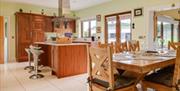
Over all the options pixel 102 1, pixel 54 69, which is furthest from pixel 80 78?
pixel 102 1

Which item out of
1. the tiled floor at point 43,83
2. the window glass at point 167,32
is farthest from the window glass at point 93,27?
the tiled floor at point 43,83

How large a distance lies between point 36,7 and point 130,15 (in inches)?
169

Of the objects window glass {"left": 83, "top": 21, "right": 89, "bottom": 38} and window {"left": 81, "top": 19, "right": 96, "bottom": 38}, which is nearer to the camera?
window {"left": 81, "top": 19, "right": 96, "bottom": 38}

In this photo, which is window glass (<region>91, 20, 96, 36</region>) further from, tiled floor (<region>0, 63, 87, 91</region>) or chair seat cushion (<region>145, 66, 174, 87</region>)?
chair seat cushion (<region>145, 66, 174, 87</region>)

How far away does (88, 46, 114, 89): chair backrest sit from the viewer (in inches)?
70.2

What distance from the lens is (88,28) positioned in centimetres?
819

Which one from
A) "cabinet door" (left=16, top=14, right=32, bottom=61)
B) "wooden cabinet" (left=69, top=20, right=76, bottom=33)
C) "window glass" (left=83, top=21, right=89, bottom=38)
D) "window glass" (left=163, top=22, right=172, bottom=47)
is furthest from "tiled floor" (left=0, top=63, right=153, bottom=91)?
"window glass" (left=163, top=22, right=172, bottom=47)

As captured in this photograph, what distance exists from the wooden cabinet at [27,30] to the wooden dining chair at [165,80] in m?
5.65

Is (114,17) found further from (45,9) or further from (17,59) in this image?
(17,59)

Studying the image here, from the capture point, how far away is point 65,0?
5395 mm

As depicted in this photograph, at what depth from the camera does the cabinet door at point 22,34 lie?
6480 millimetres

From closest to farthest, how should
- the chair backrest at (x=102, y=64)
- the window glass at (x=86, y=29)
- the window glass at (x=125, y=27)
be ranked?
the chair backrest at (x=102, y=64)
the window glass at (x=125, y=27)
the window glass at (x=86, y=29)

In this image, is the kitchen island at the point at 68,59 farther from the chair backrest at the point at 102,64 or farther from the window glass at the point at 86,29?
the window glass at the point at 86,29

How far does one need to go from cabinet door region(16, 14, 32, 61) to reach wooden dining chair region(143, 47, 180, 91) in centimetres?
564
